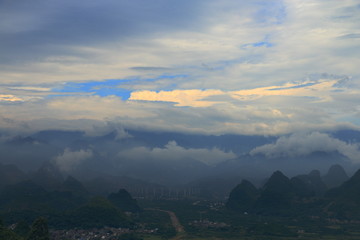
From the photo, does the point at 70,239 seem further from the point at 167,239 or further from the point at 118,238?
the point at 167,239

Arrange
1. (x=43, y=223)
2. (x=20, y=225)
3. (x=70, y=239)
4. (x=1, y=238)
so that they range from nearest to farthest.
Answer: (x=1, y=238)
(x=43, y=223)
(x=20, y=225)
(x=70, y=239)

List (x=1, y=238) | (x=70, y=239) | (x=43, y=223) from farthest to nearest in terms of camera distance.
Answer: (x=70, y=239) → (x=43, y=223) → (x=1, y=238)

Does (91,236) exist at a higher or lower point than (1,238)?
lower

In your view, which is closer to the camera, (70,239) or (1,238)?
(1,238)

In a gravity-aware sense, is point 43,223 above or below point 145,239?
above

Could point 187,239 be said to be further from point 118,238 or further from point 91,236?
point 91,236

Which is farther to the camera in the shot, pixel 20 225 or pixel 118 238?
pixel 118 238

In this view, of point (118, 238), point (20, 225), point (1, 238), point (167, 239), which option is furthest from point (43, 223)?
point (167, 239)

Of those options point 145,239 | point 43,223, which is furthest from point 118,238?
point 43,223

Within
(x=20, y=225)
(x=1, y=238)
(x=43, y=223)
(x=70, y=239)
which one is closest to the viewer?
(x=1, y=238)
